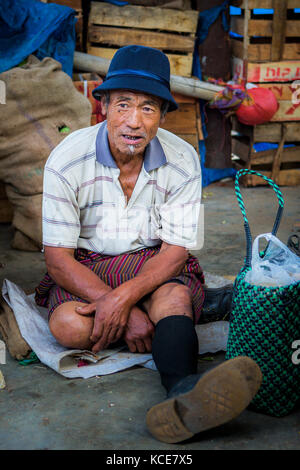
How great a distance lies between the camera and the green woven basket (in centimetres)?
196

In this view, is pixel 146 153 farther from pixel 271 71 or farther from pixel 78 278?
pixel 271 71

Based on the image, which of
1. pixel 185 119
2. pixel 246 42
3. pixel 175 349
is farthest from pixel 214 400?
pixel 246 42

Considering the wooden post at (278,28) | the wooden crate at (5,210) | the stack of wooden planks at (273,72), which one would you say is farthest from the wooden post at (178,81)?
the wooden crate at (5,210)

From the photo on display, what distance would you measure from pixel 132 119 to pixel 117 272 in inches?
26.9

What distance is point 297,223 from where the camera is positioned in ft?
15.0

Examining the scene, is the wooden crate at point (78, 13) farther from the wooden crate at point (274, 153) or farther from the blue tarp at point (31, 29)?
the wooden crate at point (274, 153)

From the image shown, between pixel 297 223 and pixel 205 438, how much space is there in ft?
9.75

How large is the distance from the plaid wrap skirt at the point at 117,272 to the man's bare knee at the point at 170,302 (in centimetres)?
10

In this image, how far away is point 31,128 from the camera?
3939mm

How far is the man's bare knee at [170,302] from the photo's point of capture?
2279 millimetres

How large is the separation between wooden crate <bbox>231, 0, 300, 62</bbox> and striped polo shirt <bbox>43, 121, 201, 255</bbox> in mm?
3263

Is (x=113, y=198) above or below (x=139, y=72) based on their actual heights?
below
